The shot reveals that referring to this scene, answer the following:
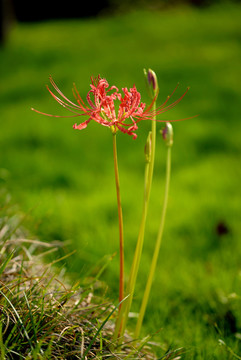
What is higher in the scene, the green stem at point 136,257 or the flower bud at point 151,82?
the flower bud at point 151,82

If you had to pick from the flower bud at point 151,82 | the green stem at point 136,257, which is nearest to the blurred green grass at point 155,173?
the green stem at point 136,257

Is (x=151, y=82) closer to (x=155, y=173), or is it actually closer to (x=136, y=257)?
(x=136, y=257)

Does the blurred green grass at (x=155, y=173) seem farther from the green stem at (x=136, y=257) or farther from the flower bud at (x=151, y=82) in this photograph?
the flower bud at (x=151, y=82)

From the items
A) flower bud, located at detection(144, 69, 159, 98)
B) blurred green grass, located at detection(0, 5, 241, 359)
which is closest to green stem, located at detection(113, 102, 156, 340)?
flower bud, located at detection(144, 69, 159, 98)

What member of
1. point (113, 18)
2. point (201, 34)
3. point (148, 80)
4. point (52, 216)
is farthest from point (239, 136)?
point (113, 18)

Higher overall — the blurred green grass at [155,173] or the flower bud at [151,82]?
the flower bud at [151,82]

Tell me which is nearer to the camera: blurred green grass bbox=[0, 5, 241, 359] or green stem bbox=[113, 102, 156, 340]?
green stem bbox=[113, 102, 156, 340]

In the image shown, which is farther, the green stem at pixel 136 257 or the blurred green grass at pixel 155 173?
the blurred green grass at pixel 155 173

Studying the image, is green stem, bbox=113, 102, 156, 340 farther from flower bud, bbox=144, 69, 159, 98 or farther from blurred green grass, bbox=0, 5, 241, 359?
blurred green grass, bbox=0, 5, 241, 359

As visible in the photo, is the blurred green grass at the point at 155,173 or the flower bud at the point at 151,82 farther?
the blurred green grass at the point at 155,173
